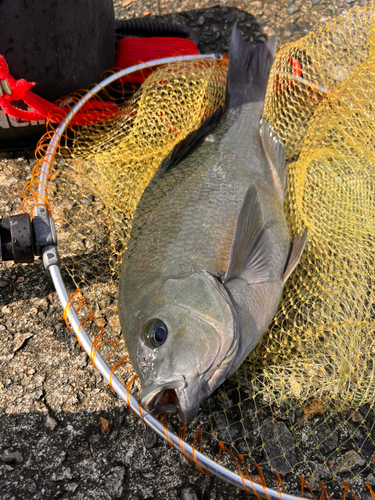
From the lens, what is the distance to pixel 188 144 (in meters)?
2.67

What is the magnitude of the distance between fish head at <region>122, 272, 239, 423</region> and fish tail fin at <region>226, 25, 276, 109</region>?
55.8 inches

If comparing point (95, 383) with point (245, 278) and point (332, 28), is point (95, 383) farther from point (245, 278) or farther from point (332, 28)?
point (332, 28)

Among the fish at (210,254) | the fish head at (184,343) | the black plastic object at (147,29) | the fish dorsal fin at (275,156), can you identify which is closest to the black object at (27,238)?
the fish at (210,254)

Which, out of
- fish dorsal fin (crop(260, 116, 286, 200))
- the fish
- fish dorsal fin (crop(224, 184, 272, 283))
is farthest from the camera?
fish dorsal fin (crop(260, 116, 286, 200))

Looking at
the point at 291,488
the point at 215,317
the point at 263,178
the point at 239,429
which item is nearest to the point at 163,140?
the point at 263,178

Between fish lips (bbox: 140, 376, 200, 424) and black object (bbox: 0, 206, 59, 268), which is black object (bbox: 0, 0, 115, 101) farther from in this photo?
fish lips (bbox: 140, 376, 200, 424)

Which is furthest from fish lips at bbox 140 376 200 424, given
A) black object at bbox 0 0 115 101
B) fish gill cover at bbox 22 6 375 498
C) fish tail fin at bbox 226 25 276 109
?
black object at bbox 0 0 115 101

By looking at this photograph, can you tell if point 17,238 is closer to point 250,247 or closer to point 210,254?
point 210,254

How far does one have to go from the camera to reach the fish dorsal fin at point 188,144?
262cm

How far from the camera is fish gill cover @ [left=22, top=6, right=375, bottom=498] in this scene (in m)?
2.56

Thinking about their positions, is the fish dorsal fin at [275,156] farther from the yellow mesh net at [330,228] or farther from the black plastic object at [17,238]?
the black plastic object at [17,238]

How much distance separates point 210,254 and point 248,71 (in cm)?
145

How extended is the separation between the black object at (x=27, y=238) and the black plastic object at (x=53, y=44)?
3.61 ft

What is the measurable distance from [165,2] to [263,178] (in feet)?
9.69
